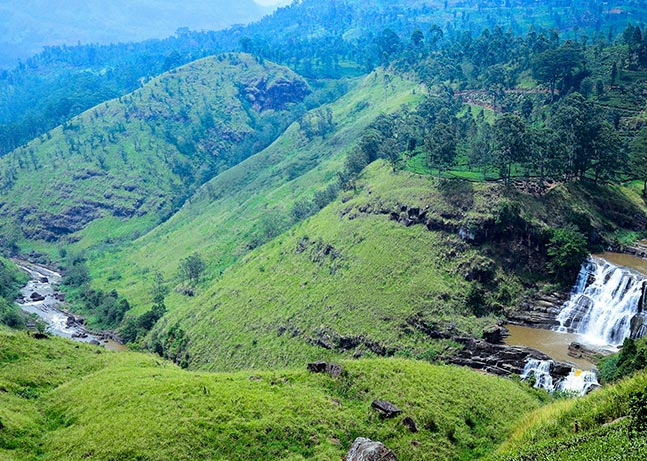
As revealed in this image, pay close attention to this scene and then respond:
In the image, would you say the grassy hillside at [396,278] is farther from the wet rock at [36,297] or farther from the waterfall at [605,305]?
the wet rock at [36,297]

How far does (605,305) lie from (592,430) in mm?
42640

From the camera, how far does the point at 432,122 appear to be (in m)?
125

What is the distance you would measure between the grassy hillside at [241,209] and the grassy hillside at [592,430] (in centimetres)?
9541

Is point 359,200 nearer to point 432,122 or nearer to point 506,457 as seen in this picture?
point 432,122

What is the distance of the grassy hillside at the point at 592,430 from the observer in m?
26.4

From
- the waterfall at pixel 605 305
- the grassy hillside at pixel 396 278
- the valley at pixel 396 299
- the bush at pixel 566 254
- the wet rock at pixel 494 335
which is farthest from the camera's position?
the grassy hillside at pixel 396 278

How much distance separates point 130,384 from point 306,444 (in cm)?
1703

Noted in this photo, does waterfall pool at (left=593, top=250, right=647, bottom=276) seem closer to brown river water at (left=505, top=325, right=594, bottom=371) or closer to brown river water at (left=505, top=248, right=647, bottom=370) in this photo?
brown river water at (left=505, top=248, right=647, bottom=370)

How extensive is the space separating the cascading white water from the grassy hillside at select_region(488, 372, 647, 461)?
70.9ft

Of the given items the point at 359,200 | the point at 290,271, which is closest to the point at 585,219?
the point at 359,200

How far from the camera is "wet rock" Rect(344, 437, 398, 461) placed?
3466 cm

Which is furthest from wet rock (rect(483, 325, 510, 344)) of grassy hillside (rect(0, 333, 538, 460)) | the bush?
grassy hillside (rect(0, 333, 538, 460))

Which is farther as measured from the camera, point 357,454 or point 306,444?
point 306,444

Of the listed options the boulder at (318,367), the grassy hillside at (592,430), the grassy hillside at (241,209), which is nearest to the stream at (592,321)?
the grassy hillside at (592,430)
